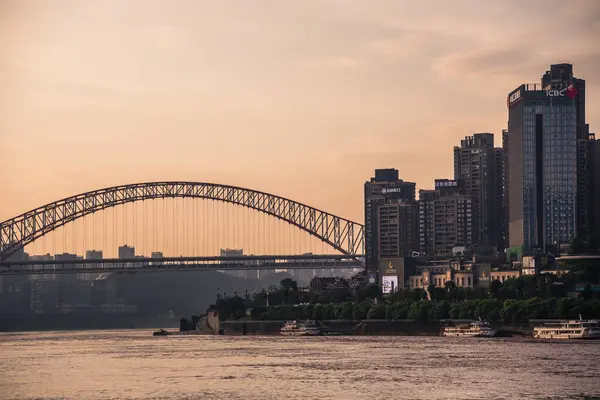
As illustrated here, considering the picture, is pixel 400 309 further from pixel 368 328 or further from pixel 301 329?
pixel 301 329

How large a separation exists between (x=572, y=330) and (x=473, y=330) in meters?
16.1

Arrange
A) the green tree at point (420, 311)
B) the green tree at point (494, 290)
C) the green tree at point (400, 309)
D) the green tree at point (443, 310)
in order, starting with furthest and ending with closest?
the green tree at point (494, 290), the green tree at point (400, 309), the green tree at point (443, 310), the green tree at point (420, 311)

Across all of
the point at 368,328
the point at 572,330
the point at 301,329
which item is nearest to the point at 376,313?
the point at 368,328

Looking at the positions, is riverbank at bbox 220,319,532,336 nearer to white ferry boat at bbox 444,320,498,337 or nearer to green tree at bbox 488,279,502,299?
white ferry boat at bbox 444,320,498,337

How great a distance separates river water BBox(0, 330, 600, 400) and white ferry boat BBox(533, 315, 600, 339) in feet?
11.4

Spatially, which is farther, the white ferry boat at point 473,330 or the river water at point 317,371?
the white ferry boat at point 473,330

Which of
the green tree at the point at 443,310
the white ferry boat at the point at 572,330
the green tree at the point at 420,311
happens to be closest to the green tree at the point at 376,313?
the green tree at the point at 420,311

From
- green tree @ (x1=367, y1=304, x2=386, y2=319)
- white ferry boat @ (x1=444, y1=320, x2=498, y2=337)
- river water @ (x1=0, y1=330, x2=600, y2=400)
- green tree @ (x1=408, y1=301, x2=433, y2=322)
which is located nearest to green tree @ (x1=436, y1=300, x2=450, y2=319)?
green tree @ (x1=408, y1=301, x2=433, y2=322)

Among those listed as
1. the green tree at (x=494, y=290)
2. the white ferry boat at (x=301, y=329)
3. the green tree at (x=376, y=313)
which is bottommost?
the white ferry boat at (x=301, y=329)

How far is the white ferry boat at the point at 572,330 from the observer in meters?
135

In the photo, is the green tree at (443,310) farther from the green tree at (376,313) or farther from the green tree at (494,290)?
the green tree at (376,313)

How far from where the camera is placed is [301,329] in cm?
17675

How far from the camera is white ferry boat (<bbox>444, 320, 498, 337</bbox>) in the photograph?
5842 inches

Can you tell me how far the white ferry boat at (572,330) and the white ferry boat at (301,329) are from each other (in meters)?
37.3
